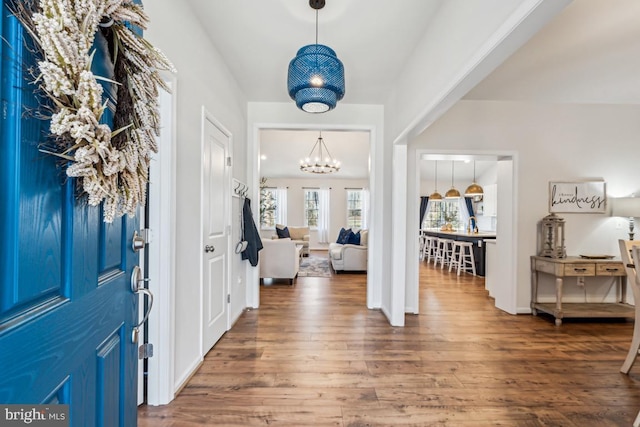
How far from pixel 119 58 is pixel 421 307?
13.5ft

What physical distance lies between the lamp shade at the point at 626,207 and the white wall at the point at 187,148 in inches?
187

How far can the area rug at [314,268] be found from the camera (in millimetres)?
6068

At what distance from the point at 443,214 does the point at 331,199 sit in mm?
3836

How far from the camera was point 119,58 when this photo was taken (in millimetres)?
857

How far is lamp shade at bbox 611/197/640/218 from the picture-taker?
3.51m

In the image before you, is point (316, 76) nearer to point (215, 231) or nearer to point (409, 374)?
point (215, 231)

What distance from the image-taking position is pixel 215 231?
9.20 feet

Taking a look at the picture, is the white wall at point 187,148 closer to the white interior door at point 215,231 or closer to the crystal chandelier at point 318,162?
the white interior door at point 215,231

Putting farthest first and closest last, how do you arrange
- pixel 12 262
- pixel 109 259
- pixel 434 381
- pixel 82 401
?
pixel 434 381, pixel 109 259, pixel 82 401, pixel 12 262

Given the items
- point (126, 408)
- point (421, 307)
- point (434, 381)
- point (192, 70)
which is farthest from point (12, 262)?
point (421, 307)

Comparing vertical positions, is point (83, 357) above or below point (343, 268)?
above

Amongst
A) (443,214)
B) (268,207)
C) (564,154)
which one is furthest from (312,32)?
(443,214)

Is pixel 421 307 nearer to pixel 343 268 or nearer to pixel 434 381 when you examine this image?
pixel 434 381

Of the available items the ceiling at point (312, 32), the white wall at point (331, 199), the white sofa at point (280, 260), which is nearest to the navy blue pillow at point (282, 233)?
the white wall at point (331, 199)
